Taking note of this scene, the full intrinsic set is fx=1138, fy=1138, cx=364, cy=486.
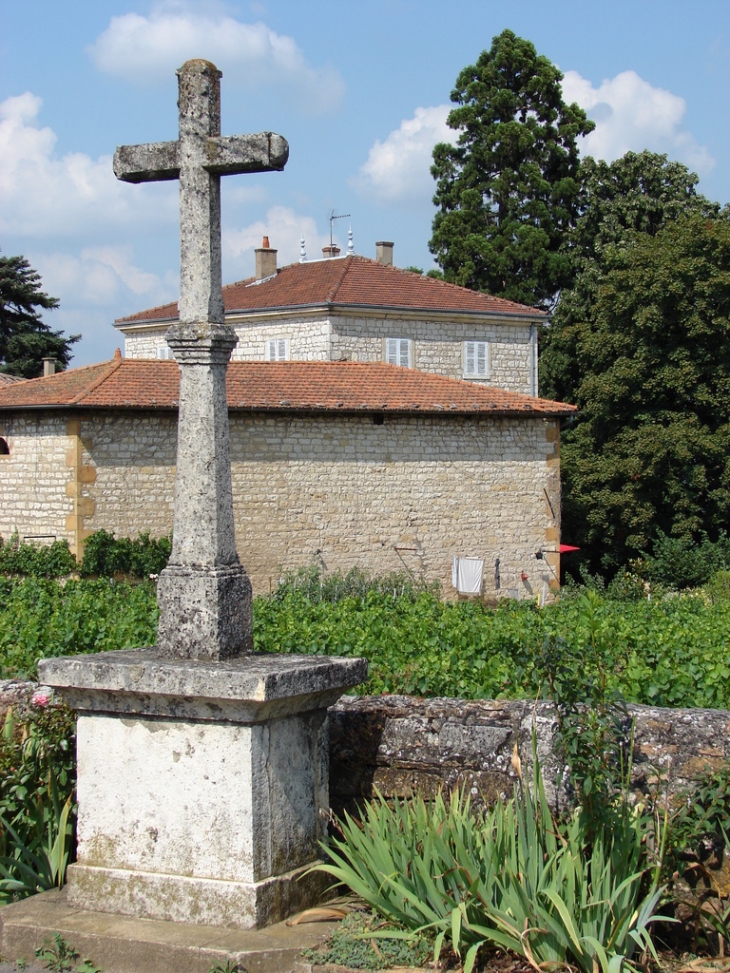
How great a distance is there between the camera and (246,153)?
177 inches

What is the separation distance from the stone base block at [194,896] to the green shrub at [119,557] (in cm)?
1557

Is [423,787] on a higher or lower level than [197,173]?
lower

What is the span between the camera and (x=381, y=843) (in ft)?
12.8

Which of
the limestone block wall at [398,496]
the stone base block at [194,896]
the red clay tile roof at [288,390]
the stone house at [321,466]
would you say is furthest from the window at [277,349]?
the stone base block at [194,896]

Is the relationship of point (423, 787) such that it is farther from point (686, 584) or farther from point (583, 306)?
point (583, 306)

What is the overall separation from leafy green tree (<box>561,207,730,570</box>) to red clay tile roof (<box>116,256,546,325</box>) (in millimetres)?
3742

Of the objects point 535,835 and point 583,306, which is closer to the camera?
point 535,835

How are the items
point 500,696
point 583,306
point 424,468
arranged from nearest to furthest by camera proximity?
point 500,696, point 424,468, point 583,306

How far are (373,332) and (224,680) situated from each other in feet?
89.5

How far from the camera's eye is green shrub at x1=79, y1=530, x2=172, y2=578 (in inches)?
775

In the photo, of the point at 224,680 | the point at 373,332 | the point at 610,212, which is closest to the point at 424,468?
the point at 373,332

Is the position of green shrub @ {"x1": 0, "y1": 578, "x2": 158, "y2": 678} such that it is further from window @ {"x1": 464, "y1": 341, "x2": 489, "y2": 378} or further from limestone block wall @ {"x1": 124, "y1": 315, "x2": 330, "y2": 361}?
window @ {"x1": 464, "y1": 341, "x2": 489, "y2": 378}

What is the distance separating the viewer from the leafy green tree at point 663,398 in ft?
92.1

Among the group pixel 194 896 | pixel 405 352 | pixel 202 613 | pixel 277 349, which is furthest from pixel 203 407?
pixel 277 349
